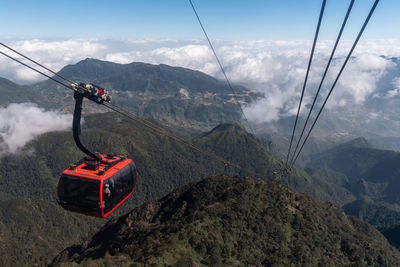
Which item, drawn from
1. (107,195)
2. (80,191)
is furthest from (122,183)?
(80,191)

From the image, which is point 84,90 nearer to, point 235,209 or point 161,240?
point 161,240

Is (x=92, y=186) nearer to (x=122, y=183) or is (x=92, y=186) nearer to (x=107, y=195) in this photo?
(x=107, y=195)

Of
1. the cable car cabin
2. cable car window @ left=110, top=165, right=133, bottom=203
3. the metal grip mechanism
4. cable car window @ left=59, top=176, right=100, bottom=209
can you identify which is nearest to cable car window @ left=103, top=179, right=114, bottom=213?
the cable car cabin

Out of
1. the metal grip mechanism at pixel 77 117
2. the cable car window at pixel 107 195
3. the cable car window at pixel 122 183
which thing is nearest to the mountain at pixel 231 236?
the cable car window at pixel 122 183

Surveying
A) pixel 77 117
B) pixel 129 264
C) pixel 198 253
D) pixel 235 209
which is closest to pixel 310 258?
pixel 235 209

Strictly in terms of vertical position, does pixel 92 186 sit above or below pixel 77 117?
below
